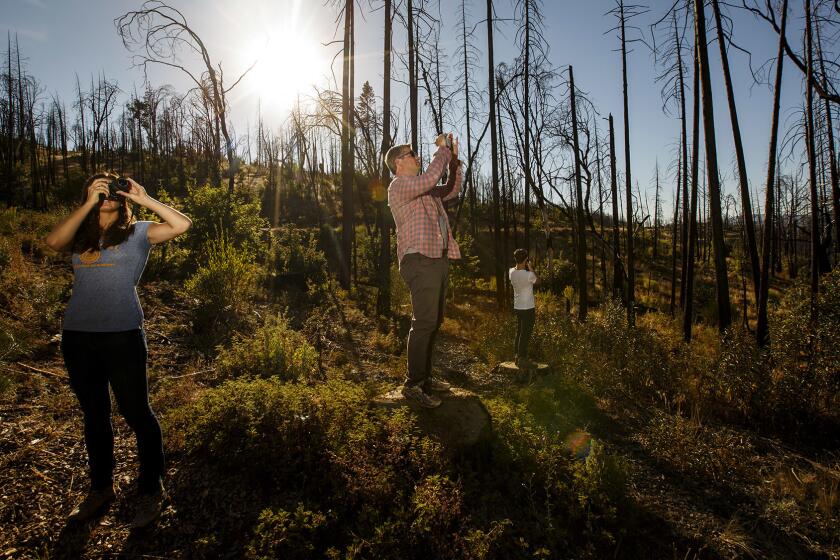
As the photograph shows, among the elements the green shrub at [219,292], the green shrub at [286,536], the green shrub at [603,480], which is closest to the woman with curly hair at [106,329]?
the green shrub at [286,536]

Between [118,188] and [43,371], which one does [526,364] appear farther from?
[43,371]

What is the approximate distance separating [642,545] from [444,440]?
163cm

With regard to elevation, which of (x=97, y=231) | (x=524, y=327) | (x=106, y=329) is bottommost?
(x=524, y=327)

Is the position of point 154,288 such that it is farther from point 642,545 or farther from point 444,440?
point 642,545

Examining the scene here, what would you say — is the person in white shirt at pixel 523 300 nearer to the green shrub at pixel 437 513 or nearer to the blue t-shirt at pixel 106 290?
the green shrub at pixel 437 513

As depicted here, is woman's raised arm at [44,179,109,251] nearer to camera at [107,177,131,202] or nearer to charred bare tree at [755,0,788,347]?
camera at [107,177,131,202]

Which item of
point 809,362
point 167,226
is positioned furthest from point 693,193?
point 167,226

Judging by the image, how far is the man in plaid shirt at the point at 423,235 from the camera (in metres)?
3.59

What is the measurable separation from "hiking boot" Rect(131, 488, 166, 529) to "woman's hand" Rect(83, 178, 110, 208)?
1.88 metres

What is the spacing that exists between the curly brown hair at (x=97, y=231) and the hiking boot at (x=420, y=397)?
2556mm

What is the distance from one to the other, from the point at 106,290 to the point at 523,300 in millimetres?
5929

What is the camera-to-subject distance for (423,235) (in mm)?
3611

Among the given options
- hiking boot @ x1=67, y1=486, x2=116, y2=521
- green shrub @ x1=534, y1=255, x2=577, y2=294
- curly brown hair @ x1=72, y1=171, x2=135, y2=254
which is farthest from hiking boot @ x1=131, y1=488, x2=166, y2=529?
green shrub @ x1=534, y1=255, x2=577, y2=294

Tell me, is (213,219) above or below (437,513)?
above
